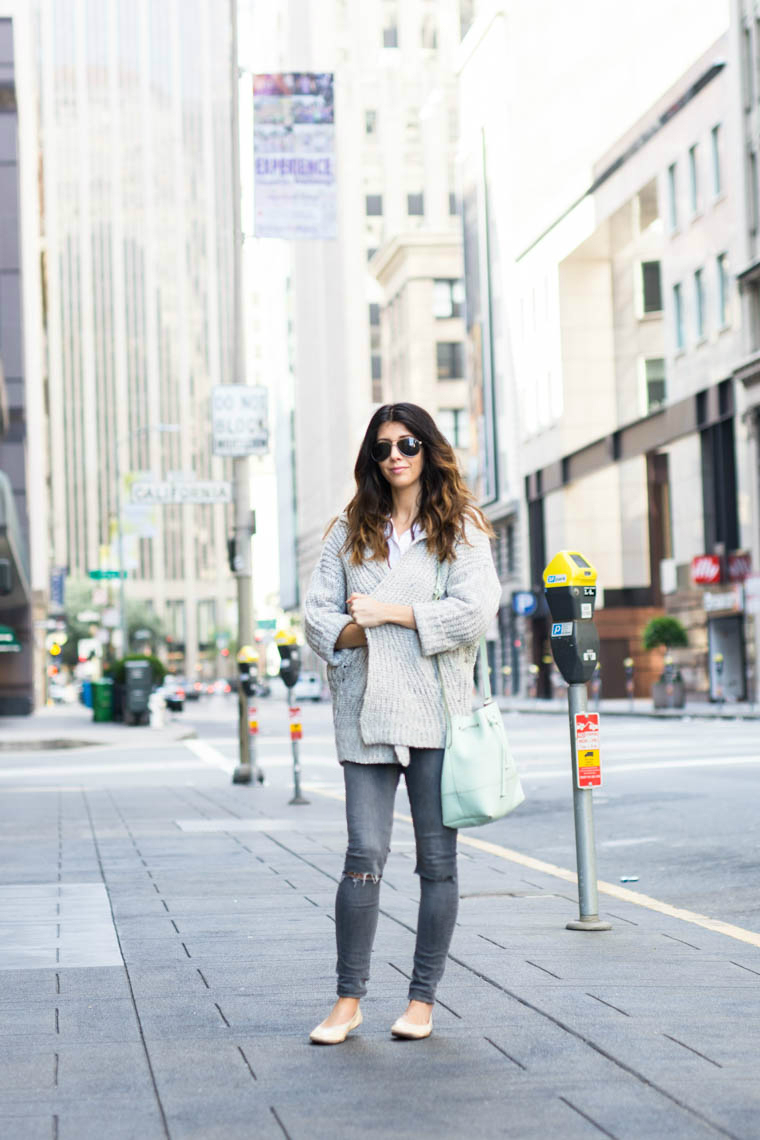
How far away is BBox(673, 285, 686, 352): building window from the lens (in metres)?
52.9

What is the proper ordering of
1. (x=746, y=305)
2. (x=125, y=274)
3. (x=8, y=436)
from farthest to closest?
(x=125, y=274) < (x=8, y=436) < (x=746, y=305)

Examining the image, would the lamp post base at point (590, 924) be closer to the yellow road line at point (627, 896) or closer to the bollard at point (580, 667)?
the bollard at point (580, 667)

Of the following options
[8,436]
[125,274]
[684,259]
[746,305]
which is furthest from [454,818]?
[125,274]

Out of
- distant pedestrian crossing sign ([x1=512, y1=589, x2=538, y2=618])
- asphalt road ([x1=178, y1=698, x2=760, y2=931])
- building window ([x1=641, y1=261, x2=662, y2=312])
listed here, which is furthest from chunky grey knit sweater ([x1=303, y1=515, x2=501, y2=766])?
distant pedestrian crossing sign ([x1=512, y1=589, x2=538, y2=618])

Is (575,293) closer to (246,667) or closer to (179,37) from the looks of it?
(246,667)

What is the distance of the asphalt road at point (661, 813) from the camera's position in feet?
32.0

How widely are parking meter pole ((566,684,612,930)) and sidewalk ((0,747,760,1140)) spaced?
0.13 meters

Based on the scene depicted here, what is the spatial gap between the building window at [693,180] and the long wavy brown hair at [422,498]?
47.6 metres

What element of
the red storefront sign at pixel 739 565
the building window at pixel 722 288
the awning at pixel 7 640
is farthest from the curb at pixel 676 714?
the awning at pixel 7 640

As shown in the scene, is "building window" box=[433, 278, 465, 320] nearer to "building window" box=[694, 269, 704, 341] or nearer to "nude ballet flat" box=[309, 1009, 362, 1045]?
"building window" box=[694, 269, 704, 341]

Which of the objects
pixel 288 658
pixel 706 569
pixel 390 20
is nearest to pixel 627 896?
pixel 288 658

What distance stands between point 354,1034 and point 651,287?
5992 cm

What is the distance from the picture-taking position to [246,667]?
20109 mm

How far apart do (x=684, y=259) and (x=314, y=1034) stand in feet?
161
